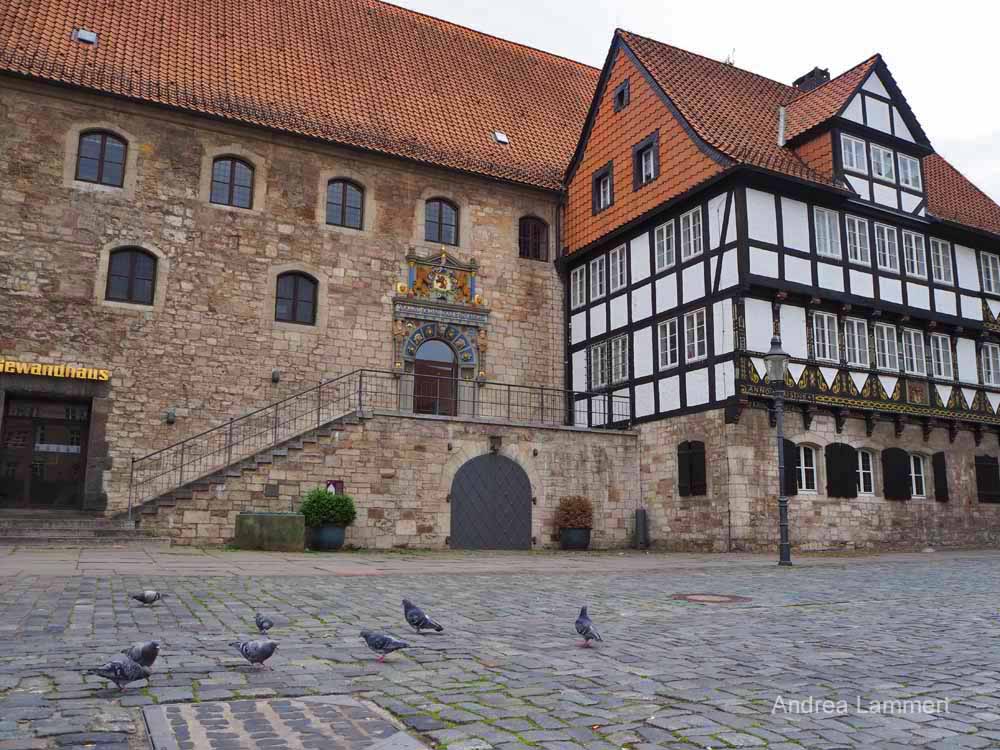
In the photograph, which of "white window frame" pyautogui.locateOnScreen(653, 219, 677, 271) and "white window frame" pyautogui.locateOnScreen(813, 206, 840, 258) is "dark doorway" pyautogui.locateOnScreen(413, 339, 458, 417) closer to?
"white window frame" pyautogui.locateOnScreen(653, 219, 677, 271)

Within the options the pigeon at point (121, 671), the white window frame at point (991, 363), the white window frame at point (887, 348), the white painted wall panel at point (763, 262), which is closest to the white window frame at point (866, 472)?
the white window frame at point (887, 348)

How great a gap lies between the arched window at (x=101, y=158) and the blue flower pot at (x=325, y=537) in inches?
380

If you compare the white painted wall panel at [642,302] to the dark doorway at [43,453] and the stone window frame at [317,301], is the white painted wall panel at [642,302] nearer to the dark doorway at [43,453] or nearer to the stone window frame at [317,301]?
the stone window frame at [317,301]

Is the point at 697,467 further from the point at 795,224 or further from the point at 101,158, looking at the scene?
the point at 101,158

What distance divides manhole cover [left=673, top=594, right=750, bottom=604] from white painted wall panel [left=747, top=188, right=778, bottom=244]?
38.2 ft

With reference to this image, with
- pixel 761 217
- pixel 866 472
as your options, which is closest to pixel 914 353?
pixel 866 472

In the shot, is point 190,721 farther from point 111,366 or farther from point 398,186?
point 398,186

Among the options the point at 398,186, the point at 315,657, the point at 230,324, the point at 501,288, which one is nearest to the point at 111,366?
the point at 230,324

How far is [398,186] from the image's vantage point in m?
23.6

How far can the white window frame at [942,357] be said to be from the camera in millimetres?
22812

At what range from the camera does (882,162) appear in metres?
22.3

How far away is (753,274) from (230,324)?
12143 millimetres

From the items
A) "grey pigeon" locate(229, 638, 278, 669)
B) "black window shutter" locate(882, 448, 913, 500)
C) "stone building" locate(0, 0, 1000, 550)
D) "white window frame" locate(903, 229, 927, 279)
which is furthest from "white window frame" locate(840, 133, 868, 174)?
"grey pigeon" locate(229, 638, 278, 669)

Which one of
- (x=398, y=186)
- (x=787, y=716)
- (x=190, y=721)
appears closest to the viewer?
(x=190, y=721)
